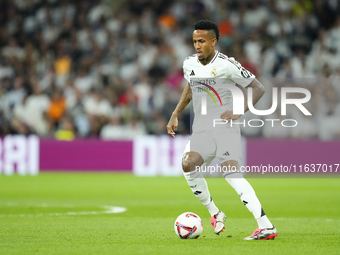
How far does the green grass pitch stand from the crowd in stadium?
2.02 meters

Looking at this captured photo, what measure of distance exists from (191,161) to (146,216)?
2454 mm

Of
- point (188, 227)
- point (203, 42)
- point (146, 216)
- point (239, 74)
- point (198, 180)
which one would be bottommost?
point (146, 216)

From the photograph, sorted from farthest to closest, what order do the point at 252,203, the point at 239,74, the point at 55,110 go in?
the point at 55,110
the point at 239,74
the point at 252,203

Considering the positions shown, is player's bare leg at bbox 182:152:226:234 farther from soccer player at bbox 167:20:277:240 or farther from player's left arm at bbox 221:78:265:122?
player's left arm at bbox 221:78:265:122

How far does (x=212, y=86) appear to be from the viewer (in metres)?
6.57

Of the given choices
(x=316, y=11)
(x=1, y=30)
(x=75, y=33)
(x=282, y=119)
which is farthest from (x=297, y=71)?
(x=1, y=30)

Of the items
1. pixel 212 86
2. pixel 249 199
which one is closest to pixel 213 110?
pixel 212 86

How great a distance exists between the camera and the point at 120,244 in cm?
579

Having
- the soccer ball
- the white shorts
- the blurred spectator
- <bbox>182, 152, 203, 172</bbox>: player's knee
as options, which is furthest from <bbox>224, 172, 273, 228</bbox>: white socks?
the blurred spectator

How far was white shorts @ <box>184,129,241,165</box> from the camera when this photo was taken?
20.6ft

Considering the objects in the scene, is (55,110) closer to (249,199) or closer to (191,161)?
(191,161)

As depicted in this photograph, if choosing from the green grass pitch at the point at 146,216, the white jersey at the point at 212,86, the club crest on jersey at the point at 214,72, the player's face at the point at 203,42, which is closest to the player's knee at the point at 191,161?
the white jersey at the point at 212,86

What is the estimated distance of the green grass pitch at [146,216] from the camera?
5.64 meters

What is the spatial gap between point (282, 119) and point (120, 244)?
11.7m
